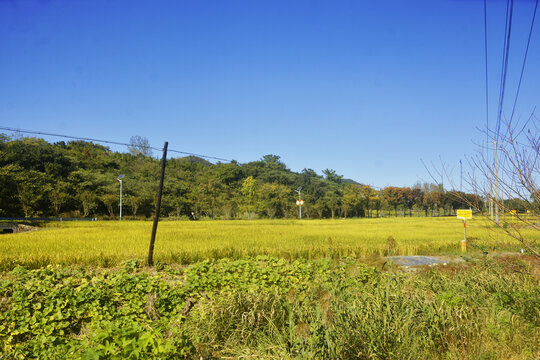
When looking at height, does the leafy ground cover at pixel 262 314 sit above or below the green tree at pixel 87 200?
below

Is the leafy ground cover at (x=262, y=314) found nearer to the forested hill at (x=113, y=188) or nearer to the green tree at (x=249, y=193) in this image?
the forested hill at (x=113, y=188)

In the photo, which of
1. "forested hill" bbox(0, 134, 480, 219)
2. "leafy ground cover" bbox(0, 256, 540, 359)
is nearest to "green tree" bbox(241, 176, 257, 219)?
"forested hill" bbox(0, 134, 480, 219)

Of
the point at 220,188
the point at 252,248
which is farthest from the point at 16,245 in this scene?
the point at 220,188

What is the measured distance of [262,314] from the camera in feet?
18.7

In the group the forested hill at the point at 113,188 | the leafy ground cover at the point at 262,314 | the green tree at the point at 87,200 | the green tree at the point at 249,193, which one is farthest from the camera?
the green tree at the point at 249,193

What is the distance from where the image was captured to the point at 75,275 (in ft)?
23.6

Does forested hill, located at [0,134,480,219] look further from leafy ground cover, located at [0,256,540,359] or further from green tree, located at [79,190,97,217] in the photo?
leafy ground cover, located at [0,256,540,359]

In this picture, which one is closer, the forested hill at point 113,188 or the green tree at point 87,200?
the forested hill at point 113,188

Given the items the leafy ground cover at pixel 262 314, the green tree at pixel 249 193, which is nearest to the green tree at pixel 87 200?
the green tree at pixel 249 193

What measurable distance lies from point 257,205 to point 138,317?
148 feet

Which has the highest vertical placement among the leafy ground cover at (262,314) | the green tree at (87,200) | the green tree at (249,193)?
the green tree at (249,193)

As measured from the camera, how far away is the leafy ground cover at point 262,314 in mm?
4066

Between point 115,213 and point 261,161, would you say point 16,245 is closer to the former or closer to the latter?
point 115,213

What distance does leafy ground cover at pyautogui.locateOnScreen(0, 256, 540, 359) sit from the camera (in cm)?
407
